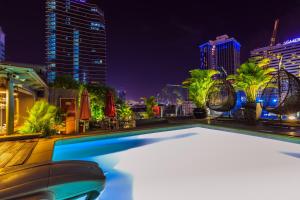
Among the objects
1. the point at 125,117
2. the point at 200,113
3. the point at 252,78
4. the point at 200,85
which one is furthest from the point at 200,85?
the point at 125,117

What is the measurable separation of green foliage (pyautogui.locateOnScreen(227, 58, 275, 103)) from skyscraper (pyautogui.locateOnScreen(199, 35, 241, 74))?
43.4 m

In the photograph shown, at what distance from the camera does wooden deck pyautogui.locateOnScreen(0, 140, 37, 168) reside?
11.8 ft

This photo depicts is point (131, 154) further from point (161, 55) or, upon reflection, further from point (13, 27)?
point (13, 27)

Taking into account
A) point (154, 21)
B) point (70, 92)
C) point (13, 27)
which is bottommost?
point (70, 92)

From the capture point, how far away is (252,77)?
11633mm

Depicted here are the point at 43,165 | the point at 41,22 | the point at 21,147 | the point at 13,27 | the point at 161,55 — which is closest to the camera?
the point at 43,165

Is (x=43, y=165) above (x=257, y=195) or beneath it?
above

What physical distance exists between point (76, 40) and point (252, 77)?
72350mm

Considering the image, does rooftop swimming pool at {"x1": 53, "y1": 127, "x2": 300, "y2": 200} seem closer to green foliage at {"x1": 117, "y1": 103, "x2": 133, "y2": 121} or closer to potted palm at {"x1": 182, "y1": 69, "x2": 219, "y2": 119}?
green foliage at {"x1": 117, "y1": 103, "x2": 133, "y2": 121}

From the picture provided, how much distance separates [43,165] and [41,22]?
71.5 metres

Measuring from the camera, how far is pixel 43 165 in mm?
2584

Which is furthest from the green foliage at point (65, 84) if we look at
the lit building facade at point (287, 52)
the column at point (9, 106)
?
the lit building facade at point (287, 52)

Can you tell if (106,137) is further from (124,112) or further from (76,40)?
(76,40)

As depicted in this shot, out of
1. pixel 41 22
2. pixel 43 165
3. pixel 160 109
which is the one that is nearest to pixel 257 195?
pixel 43 165
